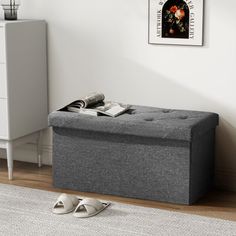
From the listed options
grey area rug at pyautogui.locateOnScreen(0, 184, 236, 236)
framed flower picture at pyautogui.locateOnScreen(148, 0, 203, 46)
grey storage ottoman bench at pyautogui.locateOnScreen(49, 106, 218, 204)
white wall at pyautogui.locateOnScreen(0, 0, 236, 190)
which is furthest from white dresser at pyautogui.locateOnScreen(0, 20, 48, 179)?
framed flower picture at pyautogui.locateOnScreen(148, 0, 203, 46)

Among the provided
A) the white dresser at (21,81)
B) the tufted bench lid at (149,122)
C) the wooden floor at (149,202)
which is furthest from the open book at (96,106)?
the wooden floor at (149,202)

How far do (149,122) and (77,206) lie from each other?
2.29ft

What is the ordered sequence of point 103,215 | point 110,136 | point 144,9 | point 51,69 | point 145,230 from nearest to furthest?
point 145,230 → point 103,215 → point 110,136 → point 144,9 → point 51,69

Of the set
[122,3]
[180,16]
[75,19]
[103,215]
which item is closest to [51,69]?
[75,19]

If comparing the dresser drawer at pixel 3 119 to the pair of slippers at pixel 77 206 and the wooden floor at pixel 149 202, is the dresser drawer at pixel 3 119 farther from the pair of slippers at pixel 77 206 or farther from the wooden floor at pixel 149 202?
the pair of slippers at pixel 77 206

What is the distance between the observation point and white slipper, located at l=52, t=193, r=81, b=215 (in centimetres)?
398

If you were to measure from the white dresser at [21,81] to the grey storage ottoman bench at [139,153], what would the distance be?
43 cm

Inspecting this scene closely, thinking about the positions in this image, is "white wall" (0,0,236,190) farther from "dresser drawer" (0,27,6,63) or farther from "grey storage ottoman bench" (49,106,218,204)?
"dresser drawer" (0,27,6,63)

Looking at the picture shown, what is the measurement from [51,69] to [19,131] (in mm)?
562

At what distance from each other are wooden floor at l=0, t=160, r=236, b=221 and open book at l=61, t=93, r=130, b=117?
1.85 ft

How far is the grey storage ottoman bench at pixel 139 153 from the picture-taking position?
13.3ft

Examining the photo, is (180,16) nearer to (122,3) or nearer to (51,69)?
(122,3)

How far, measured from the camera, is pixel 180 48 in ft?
14.6

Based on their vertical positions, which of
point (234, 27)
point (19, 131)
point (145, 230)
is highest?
point (234, 27)
